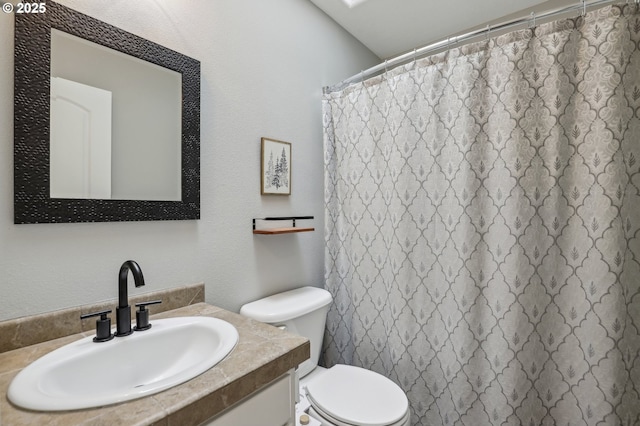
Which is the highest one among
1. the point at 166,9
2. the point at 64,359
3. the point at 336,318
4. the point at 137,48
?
the point at 166,9

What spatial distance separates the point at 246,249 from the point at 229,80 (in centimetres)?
80

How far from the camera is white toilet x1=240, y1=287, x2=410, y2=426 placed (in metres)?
1.20

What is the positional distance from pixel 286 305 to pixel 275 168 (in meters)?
0.70

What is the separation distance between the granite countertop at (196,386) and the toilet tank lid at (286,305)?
31cm

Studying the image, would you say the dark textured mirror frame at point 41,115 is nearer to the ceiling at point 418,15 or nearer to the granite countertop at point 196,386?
the granite countertop at point 196,386

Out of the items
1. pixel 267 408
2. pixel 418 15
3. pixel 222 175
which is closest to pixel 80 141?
pixel 222 175

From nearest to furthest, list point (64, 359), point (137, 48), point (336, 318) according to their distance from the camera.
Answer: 1. point (64, 359)
2. point (137, 48)
3. point (336, 318)

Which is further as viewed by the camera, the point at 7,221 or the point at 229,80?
the point at 229,80

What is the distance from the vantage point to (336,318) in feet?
6.28

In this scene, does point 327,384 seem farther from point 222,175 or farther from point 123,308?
point 222,175

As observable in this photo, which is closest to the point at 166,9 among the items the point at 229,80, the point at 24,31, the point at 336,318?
the point at 229,80

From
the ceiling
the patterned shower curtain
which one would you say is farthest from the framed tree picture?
the ceiling

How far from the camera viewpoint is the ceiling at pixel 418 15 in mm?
1825

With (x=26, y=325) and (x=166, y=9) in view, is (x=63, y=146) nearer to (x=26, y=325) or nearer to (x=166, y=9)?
(x=26, y=325)
